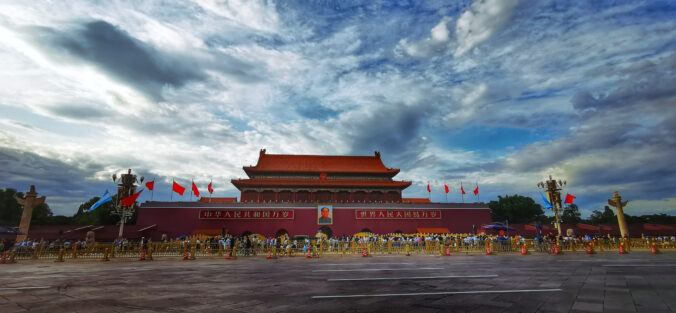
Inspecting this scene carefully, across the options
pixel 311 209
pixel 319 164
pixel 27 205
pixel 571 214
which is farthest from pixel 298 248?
A: pixel 571 214

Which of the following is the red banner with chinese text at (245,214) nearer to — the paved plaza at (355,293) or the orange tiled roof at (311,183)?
the orange tiled roof at (311,183)

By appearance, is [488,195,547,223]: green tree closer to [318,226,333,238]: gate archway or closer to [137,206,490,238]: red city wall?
[137,206,490,238]: red city wall

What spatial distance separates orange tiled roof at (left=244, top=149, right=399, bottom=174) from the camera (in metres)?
36.9

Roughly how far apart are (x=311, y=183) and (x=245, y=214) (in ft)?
27.0

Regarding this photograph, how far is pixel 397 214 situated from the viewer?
108 ft

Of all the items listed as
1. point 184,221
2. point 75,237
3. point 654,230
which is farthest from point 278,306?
point 654,230

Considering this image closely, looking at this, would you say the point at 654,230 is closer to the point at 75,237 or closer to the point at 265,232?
the point at 265,232

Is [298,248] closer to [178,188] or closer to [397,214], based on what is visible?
[178,188]

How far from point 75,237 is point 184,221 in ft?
29.5

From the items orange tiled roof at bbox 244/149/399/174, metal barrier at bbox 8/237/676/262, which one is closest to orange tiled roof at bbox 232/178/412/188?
orange tiled roof at bbox 244/149/399/174

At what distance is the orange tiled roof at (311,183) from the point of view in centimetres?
3403

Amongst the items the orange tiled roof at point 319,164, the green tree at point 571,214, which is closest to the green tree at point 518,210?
the green tree at point 571,214

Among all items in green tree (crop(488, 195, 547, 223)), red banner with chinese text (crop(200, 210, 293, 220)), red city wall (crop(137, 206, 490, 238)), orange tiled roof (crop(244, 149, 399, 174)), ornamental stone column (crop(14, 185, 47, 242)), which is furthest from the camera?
green tree (crop(488, 195, 547, 223))

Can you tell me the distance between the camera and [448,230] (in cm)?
3250
